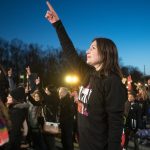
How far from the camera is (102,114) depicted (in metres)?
3.55

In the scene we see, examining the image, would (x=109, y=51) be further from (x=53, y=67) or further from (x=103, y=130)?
(x=53, y=67)

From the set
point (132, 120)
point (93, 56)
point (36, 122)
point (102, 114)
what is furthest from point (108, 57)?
point (132, 120)

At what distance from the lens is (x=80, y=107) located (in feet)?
12.2

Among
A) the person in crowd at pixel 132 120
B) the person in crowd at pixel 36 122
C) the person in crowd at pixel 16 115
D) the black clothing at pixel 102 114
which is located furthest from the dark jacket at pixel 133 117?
the black clothing at pixel 102 114

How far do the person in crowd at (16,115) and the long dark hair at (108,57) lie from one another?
4.09 m

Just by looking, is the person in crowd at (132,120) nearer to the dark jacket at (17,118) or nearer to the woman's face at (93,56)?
the dark jacket at (17,118)

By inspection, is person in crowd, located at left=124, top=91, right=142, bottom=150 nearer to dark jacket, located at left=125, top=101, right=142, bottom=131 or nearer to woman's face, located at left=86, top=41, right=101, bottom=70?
dark jacket, located at left=125, top=101, right=142, bottom=131

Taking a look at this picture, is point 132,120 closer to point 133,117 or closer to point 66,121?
point 133,117

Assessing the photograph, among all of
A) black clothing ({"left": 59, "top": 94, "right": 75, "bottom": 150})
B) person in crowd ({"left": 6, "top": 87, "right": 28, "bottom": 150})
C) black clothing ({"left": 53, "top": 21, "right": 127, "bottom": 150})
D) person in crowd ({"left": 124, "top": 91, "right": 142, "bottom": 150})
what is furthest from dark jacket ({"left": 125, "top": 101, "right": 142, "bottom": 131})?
black clothing ({"left": 53, "top": 21, "right": 127, "bottom": 150})

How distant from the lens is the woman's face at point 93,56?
12.2 feet

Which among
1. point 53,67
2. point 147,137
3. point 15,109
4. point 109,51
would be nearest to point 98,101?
point 109,51

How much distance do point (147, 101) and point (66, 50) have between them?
12205 mm

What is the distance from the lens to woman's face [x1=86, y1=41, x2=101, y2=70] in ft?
12.2

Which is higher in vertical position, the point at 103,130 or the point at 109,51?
the point at 109,51
